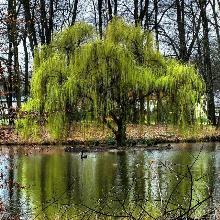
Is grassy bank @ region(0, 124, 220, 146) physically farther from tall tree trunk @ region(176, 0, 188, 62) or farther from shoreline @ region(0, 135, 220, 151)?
tall tree trunk @ region(176, 0, 188, 62)

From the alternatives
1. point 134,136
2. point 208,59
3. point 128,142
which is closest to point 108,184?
point 128,142

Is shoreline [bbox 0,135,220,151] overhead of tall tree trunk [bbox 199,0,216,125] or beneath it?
beneath

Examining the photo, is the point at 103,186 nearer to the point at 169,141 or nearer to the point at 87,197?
the point at 87,197

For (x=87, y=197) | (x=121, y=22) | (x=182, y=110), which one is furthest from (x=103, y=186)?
(x=121, y=22)

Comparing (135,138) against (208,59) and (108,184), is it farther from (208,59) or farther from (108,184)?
(108,184)

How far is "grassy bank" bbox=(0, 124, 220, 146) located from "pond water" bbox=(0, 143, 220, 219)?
5.21ft

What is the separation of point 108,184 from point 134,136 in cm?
1284

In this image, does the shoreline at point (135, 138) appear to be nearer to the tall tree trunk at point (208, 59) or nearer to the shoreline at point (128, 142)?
the shoreline at point (128, 142)

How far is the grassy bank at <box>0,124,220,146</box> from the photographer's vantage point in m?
24.8

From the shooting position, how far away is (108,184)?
47.6ft

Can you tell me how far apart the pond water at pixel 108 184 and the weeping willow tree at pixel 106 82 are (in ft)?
6.17

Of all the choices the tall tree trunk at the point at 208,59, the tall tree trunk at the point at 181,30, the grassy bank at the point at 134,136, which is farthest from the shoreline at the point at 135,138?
the tall tree trunk at the point at 181,30

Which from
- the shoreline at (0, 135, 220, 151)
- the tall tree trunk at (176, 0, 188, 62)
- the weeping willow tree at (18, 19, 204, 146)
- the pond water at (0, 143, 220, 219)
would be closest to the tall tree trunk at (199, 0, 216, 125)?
the tall tree trunk at (176, 0, 188, 62)

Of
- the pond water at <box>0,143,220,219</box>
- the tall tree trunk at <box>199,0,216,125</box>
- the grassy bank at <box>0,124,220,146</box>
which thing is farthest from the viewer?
the tall tree trunk at <box>199,0,216,125</box>
